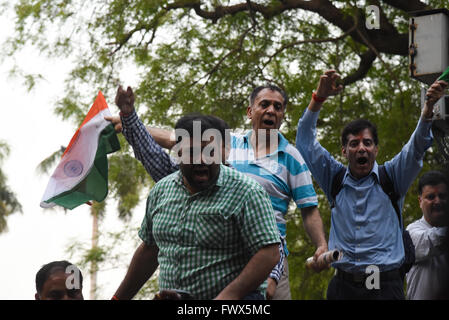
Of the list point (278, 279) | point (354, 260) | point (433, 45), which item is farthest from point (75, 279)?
point (433, 45)

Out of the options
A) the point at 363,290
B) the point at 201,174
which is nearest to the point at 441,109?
the point at 363,290

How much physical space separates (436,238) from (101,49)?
786cm

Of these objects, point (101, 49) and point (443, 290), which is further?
point (101, 49)

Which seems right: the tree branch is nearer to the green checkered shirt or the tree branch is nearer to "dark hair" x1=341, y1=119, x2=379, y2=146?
"dark hair" x1=341, y1=119, x2=379, y2=146

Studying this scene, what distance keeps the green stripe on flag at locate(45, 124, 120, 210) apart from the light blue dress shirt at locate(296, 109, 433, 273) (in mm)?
1076

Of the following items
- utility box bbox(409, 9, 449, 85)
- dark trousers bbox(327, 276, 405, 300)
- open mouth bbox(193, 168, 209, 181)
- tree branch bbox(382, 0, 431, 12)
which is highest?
tree branch bbox(382, 0, 431, 12)

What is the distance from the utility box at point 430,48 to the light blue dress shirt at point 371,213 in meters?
0.56

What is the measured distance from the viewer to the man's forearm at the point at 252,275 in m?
3.00

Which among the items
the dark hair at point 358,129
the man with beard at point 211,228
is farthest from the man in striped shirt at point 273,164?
the man with beard at point 211,228

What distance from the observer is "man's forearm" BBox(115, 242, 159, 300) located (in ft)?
11.6

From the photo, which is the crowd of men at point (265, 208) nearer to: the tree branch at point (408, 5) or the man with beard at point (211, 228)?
the man with beard at point (211, 228)

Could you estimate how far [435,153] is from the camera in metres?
9.46
